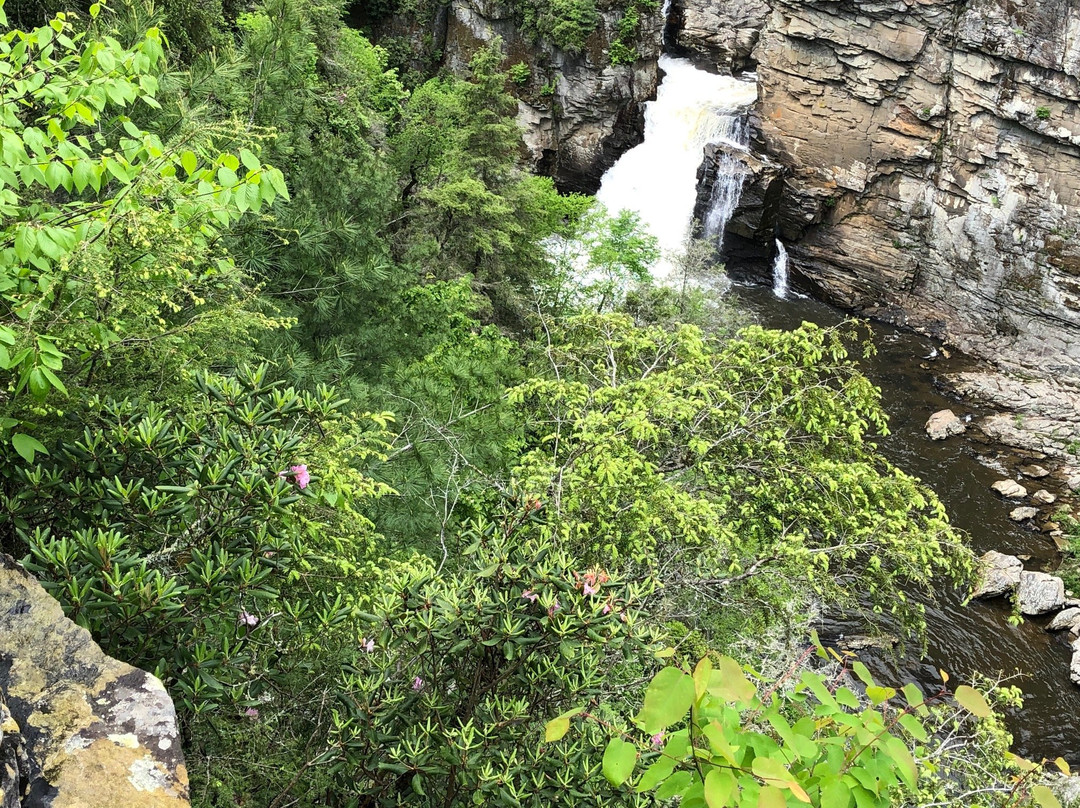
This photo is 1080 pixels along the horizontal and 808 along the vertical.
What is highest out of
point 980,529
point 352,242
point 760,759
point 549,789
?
point 760,759

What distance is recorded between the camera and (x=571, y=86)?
23.9m

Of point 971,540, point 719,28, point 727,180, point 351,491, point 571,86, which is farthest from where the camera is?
point 719,28

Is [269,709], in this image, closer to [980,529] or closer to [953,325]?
[980,529]

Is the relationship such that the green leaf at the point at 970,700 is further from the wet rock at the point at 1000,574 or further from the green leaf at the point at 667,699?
the wet rock at the point at 1000,574

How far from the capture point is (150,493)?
3.02 metres

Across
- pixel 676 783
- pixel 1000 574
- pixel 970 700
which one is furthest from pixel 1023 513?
pixel 676 783

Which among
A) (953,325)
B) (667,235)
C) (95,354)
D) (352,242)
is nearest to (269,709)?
(95,354)

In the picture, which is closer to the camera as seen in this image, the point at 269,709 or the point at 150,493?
the point at 150,493

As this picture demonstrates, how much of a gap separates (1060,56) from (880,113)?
4.60 meters

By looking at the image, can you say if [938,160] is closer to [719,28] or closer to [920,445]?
[719,28]

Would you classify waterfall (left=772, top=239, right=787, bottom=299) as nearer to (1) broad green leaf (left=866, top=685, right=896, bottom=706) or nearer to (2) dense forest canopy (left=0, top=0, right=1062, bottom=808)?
(2) dense forest canopy (left=0, top=0, right=1062, bottom=808)

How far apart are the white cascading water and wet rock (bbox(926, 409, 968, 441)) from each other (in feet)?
30.0

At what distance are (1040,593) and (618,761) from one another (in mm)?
15496

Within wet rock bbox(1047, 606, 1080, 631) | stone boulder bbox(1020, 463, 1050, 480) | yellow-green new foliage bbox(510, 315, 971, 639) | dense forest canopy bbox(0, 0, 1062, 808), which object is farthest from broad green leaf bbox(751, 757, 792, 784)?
stone boulder bbox(1020, 463, 1050, 480)
